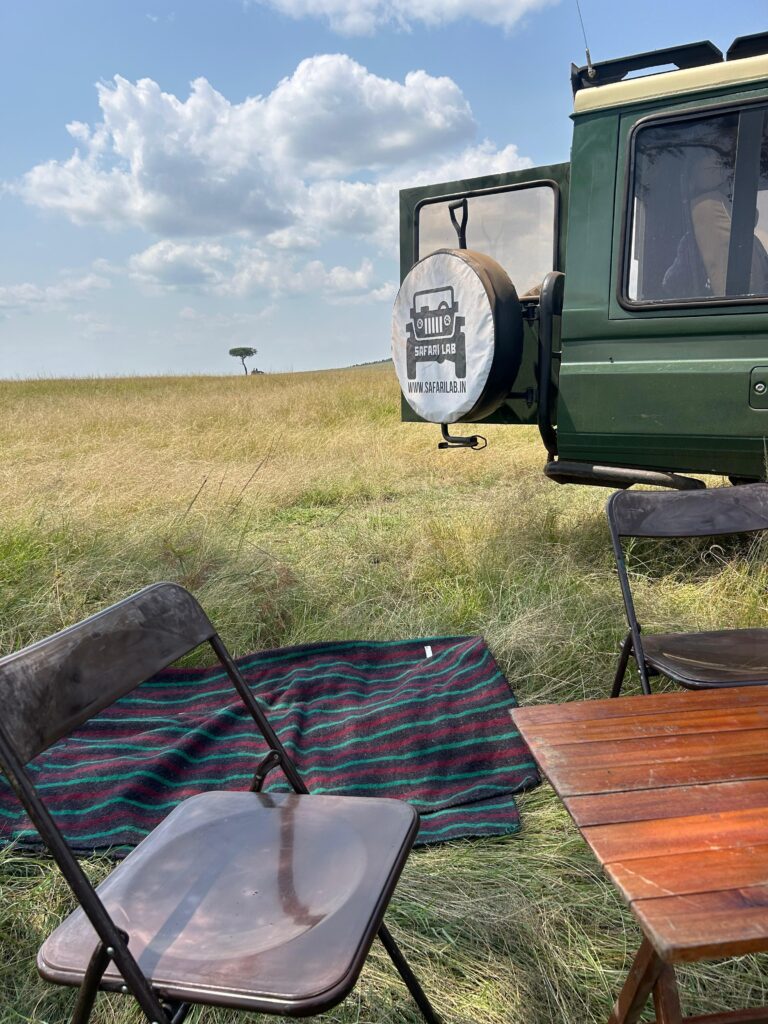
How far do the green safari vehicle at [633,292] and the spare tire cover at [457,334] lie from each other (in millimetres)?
10

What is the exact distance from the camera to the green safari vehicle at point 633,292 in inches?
139

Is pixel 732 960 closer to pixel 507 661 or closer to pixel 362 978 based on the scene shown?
pixel 362 978

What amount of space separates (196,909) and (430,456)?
771 centimetres

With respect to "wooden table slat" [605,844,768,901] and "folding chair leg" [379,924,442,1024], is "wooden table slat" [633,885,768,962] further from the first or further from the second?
"folding chair leg" [379,924,442,1024]

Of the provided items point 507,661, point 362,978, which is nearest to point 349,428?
point 507,661

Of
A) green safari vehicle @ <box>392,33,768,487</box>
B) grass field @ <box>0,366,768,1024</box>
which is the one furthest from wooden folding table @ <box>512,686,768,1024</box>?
green safari vehicle @ <box>392,33,768,487</box>

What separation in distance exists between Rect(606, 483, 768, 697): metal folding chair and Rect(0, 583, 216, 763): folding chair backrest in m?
1.43

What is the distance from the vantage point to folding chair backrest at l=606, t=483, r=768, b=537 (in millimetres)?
2795

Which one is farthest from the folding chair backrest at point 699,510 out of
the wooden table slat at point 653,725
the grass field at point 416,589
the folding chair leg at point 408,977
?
the folding chair leg at point 408,977

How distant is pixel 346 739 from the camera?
9.78 feet

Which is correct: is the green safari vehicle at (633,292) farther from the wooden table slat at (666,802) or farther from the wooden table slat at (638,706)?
the wooden table slat at (666,802)

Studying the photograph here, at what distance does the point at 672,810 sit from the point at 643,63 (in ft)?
12.6

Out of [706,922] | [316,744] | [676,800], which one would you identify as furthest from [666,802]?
[316,744]

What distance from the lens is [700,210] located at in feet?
11.9
